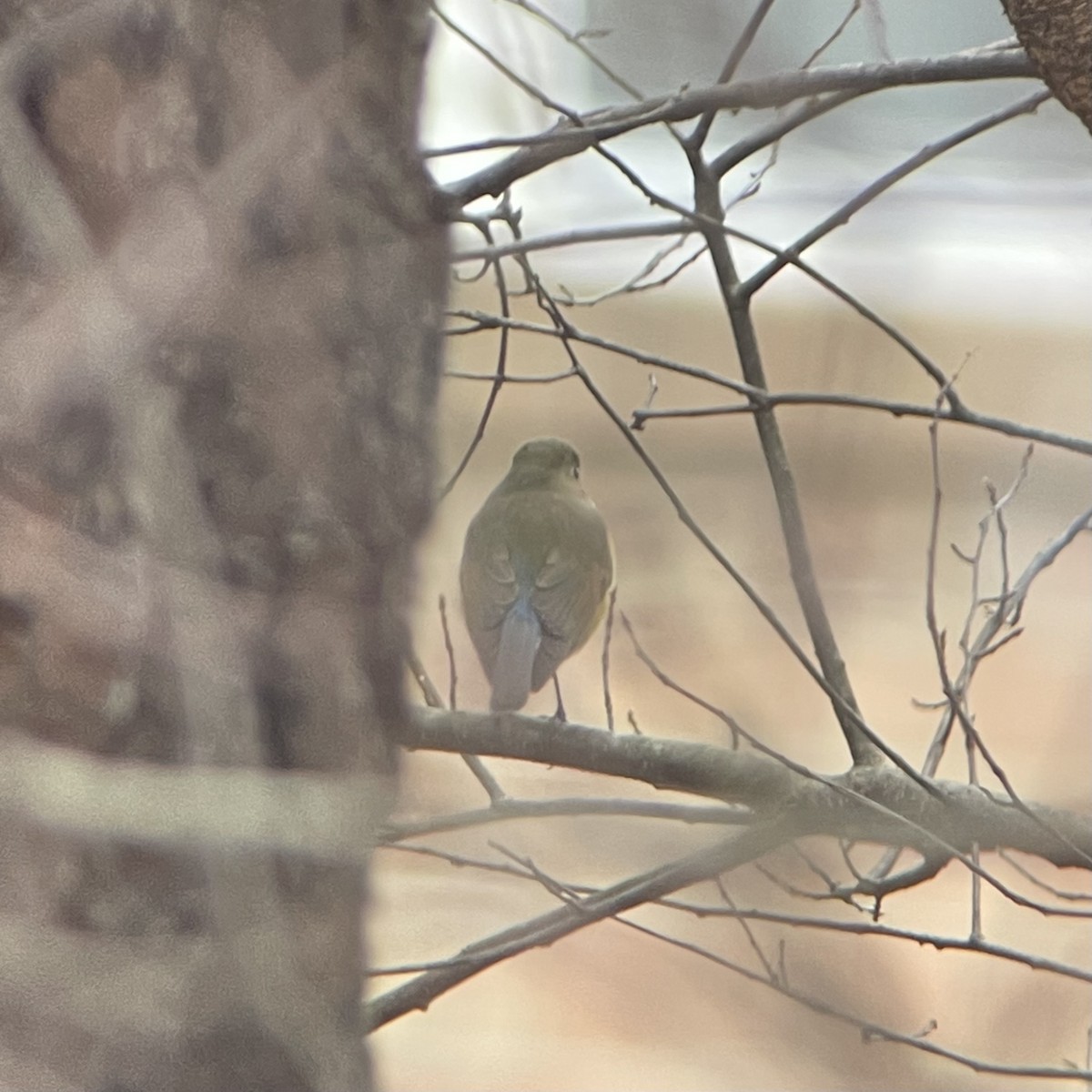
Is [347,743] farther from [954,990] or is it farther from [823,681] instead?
[954,990]

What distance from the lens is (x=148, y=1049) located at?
69 cm

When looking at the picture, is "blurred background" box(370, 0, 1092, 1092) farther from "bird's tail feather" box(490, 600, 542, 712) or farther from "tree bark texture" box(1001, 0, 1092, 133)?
"tree bark texture" box(1001, 0, 1092, 133)

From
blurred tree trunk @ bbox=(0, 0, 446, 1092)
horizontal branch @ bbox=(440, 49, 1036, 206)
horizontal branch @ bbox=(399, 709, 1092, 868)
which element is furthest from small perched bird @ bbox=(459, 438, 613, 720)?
blurred tree trunk @ bbox=(0, 0, 446, 1092)

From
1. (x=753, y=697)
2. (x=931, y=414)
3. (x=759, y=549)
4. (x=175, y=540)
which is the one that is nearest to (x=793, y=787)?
(x=753, y=697)

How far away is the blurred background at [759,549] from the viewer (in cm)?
→ 117

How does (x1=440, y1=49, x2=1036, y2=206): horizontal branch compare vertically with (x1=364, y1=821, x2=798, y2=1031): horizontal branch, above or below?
above

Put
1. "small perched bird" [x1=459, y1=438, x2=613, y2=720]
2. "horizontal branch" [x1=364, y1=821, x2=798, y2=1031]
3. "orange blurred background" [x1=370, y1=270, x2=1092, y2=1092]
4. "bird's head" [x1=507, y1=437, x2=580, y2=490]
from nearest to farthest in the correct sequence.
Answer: "horizontal branch" [x1=364, y1=821, x2=798, y2=1031] → "orange blurred background" [x1=370, y1=270, x2=1092, y2=1092] → "small perched bird" [x1=459, y1=438, x2=613, y2=720] → "bird's head" [x1=507, y1=437, x2=580, y2=490]

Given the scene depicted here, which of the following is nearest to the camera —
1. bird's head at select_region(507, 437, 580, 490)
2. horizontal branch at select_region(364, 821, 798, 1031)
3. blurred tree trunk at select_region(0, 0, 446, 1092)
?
blurred tree trunk at select_region(0, 0, 446, 1092)

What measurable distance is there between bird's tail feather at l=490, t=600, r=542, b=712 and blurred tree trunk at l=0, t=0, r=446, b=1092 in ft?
2.73

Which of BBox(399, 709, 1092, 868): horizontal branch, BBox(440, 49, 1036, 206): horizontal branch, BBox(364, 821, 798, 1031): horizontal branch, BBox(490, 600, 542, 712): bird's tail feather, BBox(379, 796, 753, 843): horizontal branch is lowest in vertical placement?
BBox(364, 821, 798, 1031): horizontal branch

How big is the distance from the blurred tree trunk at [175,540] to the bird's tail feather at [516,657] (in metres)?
0.83

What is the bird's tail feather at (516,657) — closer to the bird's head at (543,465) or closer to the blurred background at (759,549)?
the blurred background at (759,549)

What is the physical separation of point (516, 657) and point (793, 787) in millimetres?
478

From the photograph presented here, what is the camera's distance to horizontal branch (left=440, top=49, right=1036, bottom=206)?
3.60 feet
